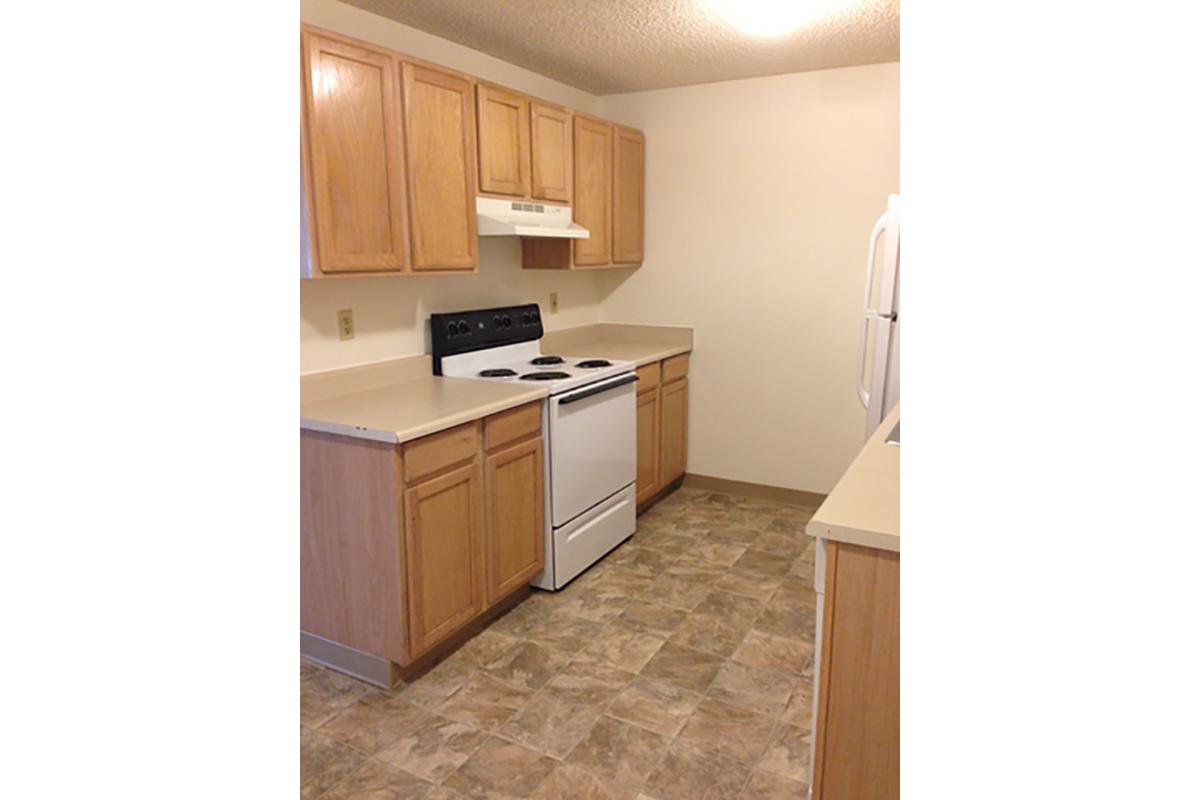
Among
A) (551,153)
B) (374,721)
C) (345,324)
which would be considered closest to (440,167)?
(345,324)

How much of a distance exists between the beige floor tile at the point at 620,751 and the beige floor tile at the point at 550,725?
3 centimetres

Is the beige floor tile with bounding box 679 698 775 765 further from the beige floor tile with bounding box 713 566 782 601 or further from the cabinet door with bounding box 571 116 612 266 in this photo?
the cabinet door with bounding box 571 116 612 266

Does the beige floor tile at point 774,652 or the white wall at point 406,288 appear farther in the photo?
the white wall at point 406,288

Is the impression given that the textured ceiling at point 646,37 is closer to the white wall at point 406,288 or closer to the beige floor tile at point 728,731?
the white wall at point 406,288

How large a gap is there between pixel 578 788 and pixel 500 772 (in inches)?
8.9

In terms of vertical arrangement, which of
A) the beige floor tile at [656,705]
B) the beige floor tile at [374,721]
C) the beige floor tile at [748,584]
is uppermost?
the beige floor tile at [748,584]

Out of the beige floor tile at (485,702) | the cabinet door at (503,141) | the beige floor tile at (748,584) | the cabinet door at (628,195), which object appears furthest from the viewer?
the cabinet door at (628,195)

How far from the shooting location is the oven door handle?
304 centimetres

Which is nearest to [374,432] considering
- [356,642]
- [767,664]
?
[356,642]

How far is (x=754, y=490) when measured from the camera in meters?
4.29

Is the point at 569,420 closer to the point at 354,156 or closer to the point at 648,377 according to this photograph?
the point at 648,377

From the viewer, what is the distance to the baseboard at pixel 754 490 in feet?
13.6

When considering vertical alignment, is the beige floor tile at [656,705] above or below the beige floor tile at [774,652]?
below

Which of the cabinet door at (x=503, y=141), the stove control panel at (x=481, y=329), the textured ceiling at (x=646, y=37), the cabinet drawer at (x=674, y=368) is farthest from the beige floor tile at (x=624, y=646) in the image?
the textured ceiling at (x=646, y=37)
